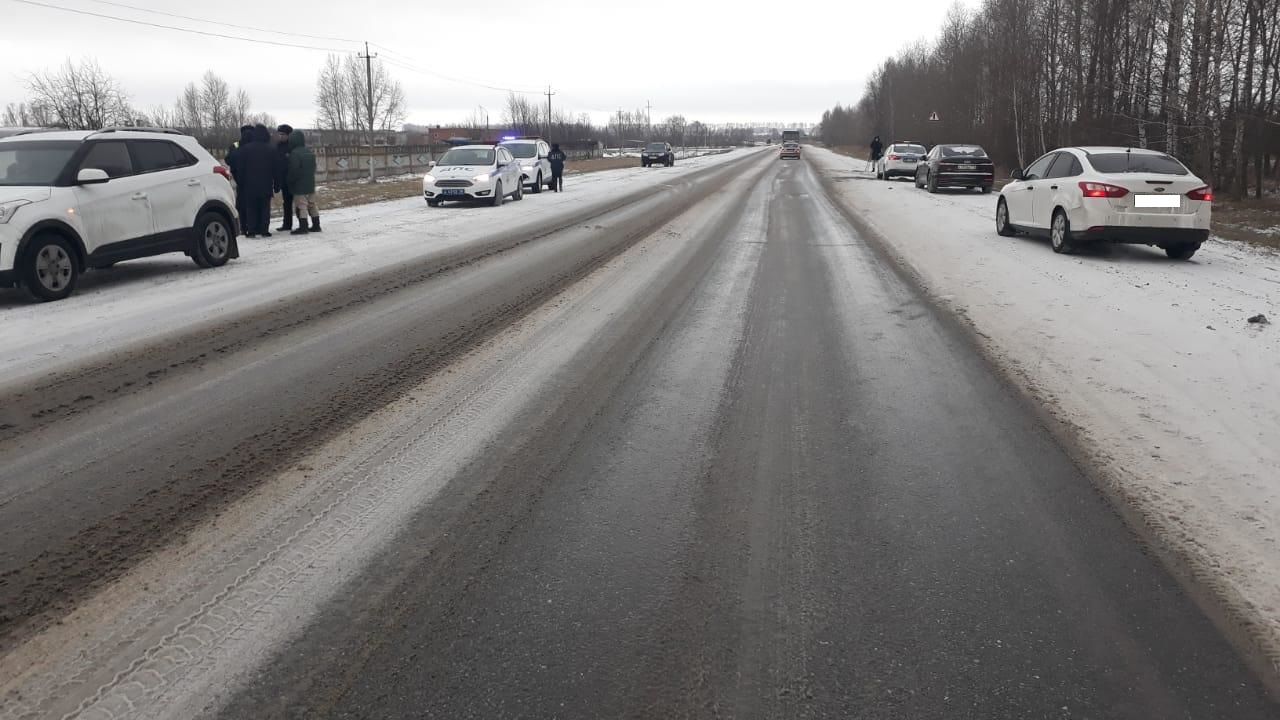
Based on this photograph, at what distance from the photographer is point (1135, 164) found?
12.1 m

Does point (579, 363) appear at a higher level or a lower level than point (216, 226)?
lower

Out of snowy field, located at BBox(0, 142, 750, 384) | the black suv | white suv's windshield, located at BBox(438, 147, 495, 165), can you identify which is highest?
the black suv

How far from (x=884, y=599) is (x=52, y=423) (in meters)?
4.83

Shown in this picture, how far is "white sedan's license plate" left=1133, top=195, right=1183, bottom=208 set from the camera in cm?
1156

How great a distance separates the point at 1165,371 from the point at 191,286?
32.2ft

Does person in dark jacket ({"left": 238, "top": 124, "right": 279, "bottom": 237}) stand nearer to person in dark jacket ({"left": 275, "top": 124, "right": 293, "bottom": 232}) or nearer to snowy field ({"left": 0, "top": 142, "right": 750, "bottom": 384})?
person in dark jacket ({"left": 275, "top": 124, "right": 293, "bottom": 232})

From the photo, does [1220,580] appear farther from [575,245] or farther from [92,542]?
[575,245]

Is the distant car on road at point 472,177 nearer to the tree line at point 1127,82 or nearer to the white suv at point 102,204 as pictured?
the white suv at point 102,204

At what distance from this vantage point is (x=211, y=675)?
2750 millimetres

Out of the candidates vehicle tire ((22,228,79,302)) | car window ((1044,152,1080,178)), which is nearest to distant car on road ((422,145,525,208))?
vehicle tire ((22,228,79,302))

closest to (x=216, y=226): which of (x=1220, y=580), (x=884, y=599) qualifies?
(x=884, y=599)

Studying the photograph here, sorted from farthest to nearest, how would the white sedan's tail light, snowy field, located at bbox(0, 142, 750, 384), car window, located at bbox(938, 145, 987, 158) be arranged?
car window, located at bbox(938, 145, 987, 158) < the white sedan's tail light < snowy field, located at bbox(0, 142, 750, 384)

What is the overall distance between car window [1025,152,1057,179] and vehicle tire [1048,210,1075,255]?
1113mm

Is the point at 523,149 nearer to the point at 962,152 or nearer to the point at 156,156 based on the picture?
the point at 962,152
